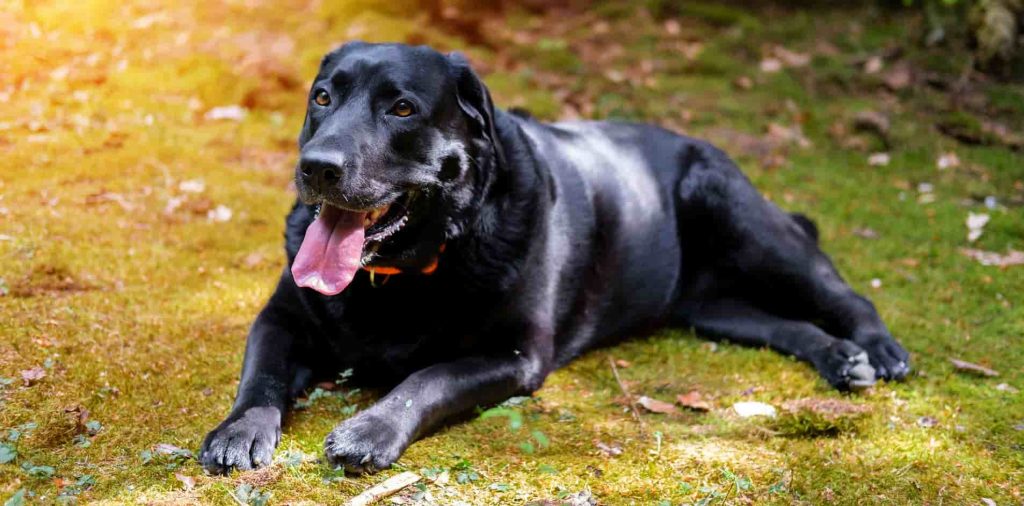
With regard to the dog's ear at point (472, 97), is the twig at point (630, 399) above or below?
below

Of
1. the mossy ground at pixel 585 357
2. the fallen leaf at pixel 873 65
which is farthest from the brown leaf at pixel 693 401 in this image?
the fallen leaf at pixel 873 65

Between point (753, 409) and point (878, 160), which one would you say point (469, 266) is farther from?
point (878, 160)

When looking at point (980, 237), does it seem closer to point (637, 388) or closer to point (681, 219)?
point (681, 219)

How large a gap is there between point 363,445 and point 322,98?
137cm

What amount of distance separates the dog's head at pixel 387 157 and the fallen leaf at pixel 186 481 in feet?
2.42

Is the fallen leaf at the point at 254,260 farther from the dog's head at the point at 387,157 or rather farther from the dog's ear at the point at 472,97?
the dog's ear at the point at 472,97

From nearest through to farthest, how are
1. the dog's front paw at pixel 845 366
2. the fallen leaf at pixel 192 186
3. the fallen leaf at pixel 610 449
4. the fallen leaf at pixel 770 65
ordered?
the fallen leaf at pixel 610 449, the dog's front paw at pixel 845 366, the fallen leaf at pixel 192 186, the fallen leaf at pixel 770 65

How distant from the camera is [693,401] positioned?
148 inches

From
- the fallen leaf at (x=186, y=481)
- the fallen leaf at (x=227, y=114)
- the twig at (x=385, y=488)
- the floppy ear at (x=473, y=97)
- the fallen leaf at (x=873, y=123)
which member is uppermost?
the floppy ear at (x=473, y=97)

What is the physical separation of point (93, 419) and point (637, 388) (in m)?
2.17

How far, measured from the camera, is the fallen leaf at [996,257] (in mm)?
5348

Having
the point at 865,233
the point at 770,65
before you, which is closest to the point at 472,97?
the point at 865,233

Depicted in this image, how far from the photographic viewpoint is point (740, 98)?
7.87 meters

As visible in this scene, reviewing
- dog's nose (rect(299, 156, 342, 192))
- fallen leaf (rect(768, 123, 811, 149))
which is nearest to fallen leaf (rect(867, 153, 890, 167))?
fallen leaf (rect(768, 123, 811, 149))
